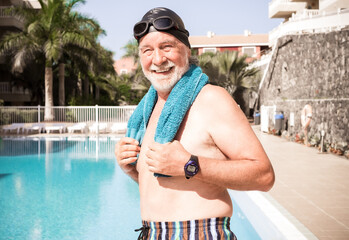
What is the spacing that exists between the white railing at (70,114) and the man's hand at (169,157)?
66.2 feet

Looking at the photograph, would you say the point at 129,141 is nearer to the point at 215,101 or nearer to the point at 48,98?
the point at 215,101

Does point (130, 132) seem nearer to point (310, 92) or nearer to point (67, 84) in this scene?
point (310, 92)

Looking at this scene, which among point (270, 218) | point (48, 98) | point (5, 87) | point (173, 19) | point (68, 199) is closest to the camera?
point (173, 19)

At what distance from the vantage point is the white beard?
150cm

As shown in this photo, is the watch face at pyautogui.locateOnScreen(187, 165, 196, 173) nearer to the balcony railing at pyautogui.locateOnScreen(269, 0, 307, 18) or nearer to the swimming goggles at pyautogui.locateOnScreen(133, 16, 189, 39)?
the swimming goggles at pyautogui.locateOnScreen(133, 16, 189, 39)

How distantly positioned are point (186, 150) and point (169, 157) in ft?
0.31

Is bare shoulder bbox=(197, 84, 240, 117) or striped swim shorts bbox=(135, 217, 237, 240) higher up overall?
bare shoulder bbox=(197, 84, 240, 117)

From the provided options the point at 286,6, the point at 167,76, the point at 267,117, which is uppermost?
the point at 286,6

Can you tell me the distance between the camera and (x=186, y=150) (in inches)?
52.9

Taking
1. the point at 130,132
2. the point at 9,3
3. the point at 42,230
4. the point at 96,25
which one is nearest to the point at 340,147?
the point at 42,230

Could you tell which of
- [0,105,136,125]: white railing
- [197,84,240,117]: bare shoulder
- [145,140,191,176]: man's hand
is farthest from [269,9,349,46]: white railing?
[145,140,191,176]: man's hand

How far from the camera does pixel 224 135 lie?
134cm

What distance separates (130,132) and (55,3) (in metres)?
20.3

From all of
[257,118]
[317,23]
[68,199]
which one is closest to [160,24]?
[68,199]
